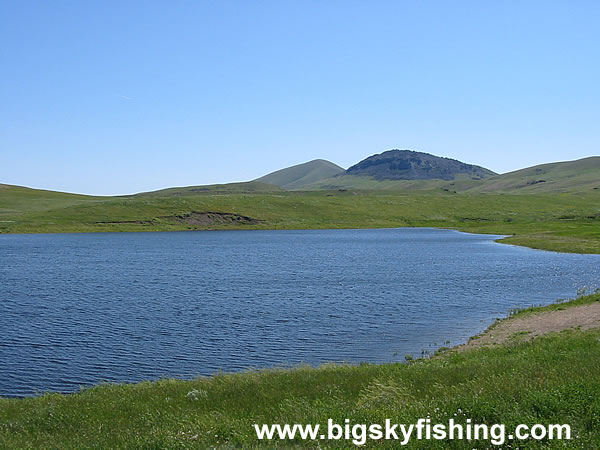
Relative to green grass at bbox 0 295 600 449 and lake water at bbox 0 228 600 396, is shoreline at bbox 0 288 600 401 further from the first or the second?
green grass at bbox 0 295 600 449

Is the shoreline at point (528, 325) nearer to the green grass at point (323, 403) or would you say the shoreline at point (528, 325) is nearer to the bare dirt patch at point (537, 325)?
the bare dirt patch at point (537, 325)

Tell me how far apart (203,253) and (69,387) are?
90.0 metres

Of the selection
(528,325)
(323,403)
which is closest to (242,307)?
(528,325)

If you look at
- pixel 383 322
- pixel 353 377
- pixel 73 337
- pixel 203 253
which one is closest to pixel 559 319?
pixel 383 322

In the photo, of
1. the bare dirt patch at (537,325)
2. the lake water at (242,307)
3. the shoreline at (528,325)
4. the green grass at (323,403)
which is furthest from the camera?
the bare dirt patch at (537,325)

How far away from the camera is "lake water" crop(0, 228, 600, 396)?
35125 millimetres

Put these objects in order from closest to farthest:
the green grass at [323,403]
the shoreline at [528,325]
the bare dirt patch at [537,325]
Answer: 1. the green grass at [323,403]
2. the shoreline at [528,325]
3. the bare dirt patch at [537,325]

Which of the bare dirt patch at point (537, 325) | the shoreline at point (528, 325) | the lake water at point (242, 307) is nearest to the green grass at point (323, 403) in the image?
the shoreline at point (528, 325)

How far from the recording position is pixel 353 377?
911 inches

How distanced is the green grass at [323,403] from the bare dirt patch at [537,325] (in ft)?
30.0

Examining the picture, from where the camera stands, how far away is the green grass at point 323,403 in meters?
14.7

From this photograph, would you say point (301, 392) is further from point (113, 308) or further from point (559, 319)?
point (113, 308)

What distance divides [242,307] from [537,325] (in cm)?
2689

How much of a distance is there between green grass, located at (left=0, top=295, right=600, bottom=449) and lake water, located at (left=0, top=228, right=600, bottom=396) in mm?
9448
